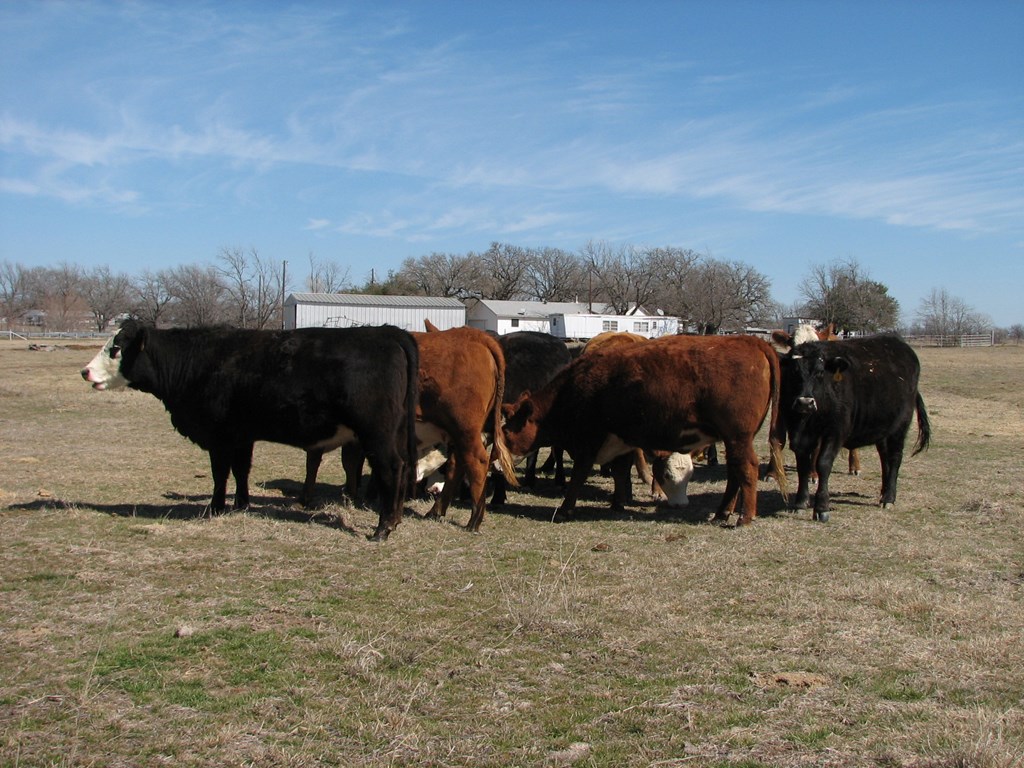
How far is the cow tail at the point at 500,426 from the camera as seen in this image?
936 centimetres

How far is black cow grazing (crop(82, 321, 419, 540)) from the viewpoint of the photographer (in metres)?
8.20

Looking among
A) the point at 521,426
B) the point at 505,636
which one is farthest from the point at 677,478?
the point at 505,636

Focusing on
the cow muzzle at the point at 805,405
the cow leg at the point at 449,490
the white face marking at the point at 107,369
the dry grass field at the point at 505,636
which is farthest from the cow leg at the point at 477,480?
the white face marking at the point at 107,369

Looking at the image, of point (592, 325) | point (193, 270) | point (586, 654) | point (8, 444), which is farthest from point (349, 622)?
point (592, 325)

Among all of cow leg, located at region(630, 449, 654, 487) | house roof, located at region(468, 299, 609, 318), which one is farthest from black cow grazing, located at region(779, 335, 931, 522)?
house roof, located at region(468, 299, 609, 318)

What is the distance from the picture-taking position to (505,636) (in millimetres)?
5270

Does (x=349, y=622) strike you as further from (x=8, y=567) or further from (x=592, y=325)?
(x=592, y=325)

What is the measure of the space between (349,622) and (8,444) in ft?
36.2

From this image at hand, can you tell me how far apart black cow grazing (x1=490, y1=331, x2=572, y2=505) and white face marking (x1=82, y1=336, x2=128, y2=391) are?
491cm

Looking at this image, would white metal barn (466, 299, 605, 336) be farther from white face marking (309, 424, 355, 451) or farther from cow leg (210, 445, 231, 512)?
cow leg (210, 445, 231, 512)

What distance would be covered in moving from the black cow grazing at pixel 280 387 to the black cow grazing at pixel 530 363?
3.15m

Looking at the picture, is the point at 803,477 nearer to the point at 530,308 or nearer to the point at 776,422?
the point at 776,422

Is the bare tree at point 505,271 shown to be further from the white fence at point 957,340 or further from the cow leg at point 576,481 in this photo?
the cow leg at point 576,481

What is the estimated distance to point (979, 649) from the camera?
16.7 ft
